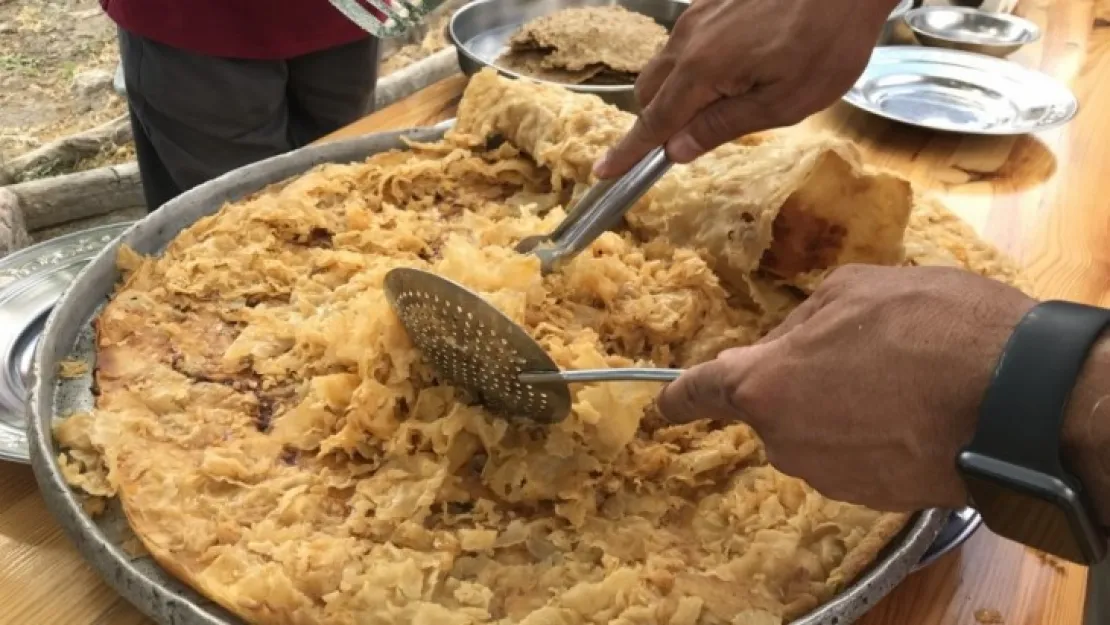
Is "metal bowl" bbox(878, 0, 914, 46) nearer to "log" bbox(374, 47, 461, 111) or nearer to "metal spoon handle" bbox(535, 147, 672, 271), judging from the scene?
"log" bbox(374, 47, 461, 111)

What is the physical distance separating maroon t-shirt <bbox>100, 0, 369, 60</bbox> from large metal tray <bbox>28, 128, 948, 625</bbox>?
756 millimetres

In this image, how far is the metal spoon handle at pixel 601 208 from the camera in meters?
1.22

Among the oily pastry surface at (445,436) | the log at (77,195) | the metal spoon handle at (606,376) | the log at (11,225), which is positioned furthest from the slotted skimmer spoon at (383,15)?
the log at (77,195)

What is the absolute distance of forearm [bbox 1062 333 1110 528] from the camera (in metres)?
0.64

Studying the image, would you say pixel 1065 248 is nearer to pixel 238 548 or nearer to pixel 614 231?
pixel 614 231

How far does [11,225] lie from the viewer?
296 centimetres

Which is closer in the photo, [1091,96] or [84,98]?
[1091,96]

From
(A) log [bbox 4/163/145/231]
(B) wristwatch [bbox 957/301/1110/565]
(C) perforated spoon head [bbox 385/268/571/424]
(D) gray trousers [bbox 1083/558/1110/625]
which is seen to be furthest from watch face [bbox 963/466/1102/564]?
(A) log [bbox 4/163/145/231]

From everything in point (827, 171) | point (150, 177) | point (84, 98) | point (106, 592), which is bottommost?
point (84, 98)

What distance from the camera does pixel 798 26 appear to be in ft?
3.81

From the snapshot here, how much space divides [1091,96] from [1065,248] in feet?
2.93

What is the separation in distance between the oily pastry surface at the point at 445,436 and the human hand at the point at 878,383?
0.68 feet

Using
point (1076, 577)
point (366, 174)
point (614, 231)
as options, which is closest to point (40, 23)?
point (366, 174)

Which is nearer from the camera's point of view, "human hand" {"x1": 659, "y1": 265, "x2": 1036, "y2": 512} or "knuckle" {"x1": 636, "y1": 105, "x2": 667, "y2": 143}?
"human hand" {"x1": 659, "y1": 265, "x2": 1036, "y2": 512}
